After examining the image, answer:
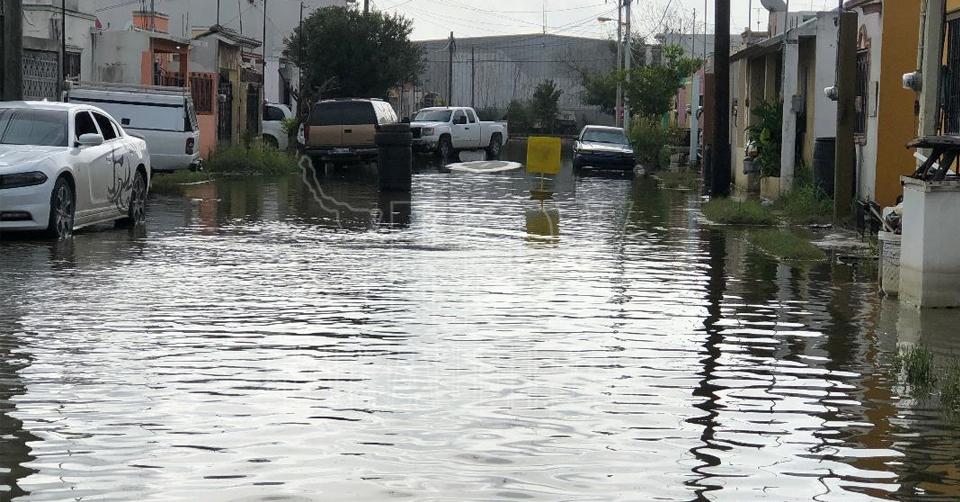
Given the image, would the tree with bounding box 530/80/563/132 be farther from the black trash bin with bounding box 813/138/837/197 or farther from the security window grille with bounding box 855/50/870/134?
the black trash bin with bounding box 813/138/837/197

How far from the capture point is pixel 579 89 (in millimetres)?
108688

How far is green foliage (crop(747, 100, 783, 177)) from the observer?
3269cm

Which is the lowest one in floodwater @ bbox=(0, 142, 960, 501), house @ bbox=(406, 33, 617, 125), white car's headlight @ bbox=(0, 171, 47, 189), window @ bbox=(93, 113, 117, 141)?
floodwater @ bbox=(0, 142, 960, 501)

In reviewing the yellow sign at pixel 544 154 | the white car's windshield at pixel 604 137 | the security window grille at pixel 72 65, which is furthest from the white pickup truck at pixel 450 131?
the yellow sign at pixel 544 154

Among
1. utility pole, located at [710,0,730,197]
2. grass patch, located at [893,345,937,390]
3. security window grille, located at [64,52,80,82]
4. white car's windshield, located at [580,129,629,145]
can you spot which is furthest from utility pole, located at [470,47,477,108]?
grass patch, located at [893,345,937,390]

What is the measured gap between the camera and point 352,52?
7125 centimetres

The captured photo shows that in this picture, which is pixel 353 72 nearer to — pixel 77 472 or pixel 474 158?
pixel 474 158

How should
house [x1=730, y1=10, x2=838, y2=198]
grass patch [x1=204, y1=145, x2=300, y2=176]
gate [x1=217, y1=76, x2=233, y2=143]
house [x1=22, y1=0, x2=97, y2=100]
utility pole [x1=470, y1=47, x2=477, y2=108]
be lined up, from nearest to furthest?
1. house [x1=730, y1=10, x2=838, y2=198]
2. house [x1=22, y1=0, x2=97, y2=100]
3. grass patch [x1=204, y1=145, x2=300, y2=176]
4. gate [x1=217, y1=76, x2=233, y2=143]
5. utility pole [x1=470, y1=47, x2=477, y2=108]

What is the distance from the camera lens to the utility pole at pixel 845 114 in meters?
23.0

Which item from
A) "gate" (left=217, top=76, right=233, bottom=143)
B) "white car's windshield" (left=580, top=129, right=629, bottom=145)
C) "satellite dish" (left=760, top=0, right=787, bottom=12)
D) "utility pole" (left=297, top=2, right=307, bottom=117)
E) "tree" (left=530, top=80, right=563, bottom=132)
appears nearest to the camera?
"satellite dish" (left=760, top=0, right=787, bottom=12)

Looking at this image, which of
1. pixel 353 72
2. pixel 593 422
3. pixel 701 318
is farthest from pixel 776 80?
pixel 353 72

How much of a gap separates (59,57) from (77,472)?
101 ft

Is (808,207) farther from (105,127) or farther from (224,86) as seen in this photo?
(224,86)

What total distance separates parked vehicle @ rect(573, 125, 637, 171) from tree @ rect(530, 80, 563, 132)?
4887 centimetres
